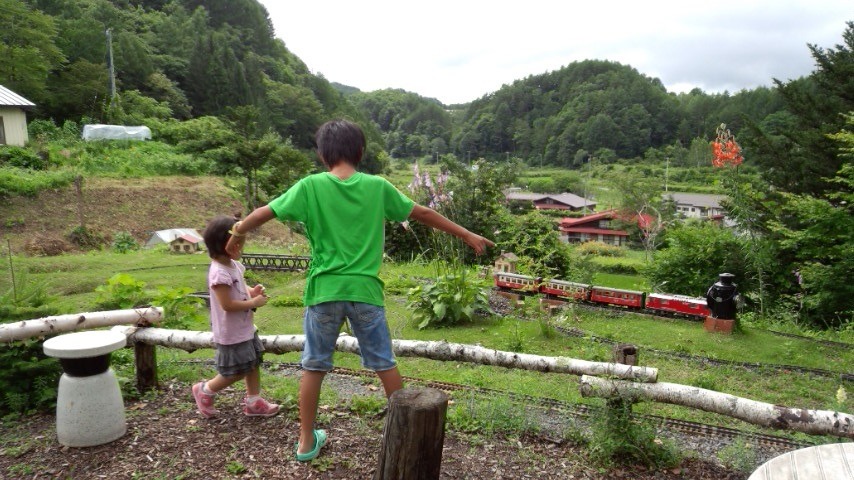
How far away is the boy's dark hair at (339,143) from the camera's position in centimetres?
272

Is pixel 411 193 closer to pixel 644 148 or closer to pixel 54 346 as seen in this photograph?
pixel 54 346

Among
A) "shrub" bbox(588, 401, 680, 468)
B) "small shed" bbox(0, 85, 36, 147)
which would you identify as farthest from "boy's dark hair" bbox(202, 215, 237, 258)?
"small shed" bbox(0, 85, 36, 147)

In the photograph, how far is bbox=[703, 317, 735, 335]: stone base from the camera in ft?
25.4

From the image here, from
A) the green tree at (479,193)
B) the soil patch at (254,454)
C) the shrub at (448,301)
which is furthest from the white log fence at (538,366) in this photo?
the green tree at (479,193)

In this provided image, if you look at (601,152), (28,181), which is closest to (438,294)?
(28,181)

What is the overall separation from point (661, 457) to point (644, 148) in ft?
318

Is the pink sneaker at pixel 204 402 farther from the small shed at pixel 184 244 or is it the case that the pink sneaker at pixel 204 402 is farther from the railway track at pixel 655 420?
the small shed at pixel 184 244

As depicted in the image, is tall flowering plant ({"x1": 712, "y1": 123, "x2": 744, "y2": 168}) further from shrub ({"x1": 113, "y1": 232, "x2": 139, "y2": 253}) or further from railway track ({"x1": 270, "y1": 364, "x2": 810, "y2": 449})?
shrub ({"x1": 113, "y1": 232, "x2": 139, "y2": 253})

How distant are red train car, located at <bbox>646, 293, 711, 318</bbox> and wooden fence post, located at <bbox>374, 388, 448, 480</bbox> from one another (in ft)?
24.7

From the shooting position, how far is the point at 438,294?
8141 mm

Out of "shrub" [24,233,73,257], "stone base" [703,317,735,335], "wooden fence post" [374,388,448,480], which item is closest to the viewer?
"wooden fence post" [374,388,448,480]

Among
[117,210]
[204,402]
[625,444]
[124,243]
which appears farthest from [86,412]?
[117,210]

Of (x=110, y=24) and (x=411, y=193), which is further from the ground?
(x=110, y=24)

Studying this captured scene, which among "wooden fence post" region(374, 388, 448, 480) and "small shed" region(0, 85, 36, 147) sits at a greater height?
"small shed" region(0, 85, 36, 147)
